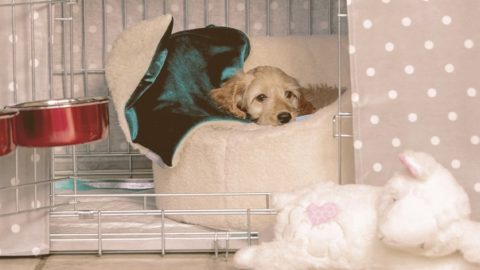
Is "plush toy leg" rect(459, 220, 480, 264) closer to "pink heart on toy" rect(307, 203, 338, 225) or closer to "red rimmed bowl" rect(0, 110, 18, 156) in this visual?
"pink heart on toy" rect(307, 203, 338, 225)

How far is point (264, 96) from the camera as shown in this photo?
2854 mm

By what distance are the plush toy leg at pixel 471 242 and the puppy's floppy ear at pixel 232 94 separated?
1117mm

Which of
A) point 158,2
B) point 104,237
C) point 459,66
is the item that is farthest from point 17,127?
point 158,2

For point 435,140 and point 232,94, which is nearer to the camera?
point 435,140

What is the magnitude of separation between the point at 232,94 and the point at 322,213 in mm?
948

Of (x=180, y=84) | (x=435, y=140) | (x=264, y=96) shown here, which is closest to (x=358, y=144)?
(x=435, y=140)

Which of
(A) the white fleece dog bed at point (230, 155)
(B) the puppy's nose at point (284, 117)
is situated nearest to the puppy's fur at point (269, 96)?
(B) the puppy's nose at point (284, 117)

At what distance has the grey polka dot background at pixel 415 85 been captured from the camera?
6.88ft

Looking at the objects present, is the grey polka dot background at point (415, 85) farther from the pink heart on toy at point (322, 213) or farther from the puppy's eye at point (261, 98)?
the puppy's eye at point (261, 98)

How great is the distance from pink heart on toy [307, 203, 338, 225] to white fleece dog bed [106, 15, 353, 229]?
0.35m

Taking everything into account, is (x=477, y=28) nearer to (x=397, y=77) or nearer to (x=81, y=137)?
(x=397, y=77)

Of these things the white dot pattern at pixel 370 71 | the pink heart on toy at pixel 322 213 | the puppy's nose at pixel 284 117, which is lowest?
the pink heart on toy at pixel 322 213

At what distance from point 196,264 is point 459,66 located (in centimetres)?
75

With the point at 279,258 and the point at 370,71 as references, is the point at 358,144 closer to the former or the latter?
the point at 370,71
